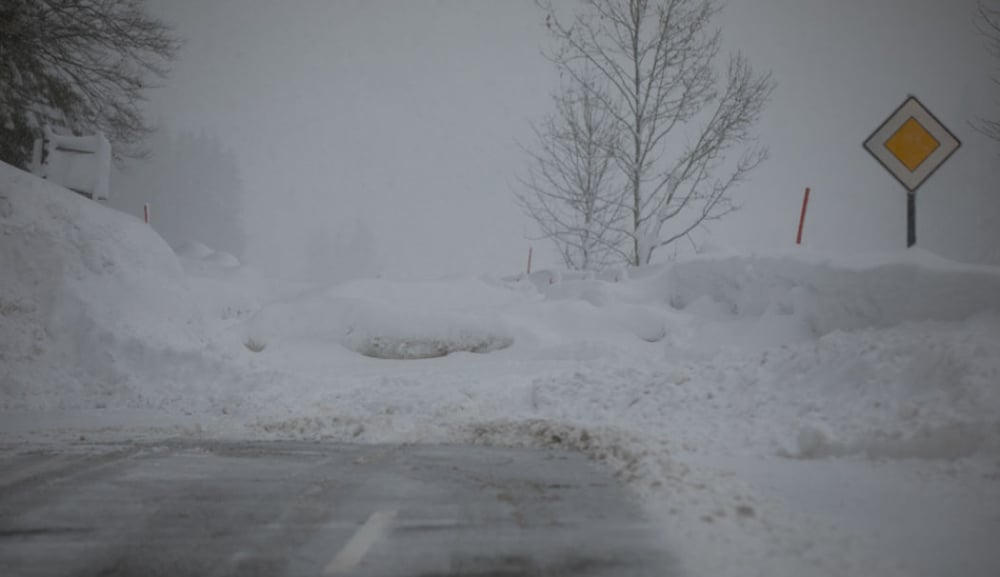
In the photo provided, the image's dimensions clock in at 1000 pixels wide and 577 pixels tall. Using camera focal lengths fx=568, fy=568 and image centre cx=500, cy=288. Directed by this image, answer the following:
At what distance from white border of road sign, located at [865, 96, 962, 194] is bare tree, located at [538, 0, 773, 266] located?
676 cm

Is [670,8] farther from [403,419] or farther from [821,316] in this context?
[403,419]

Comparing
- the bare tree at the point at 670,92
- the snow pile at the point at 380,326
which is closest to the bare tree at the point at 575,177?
the bare tree at the point at 670,92

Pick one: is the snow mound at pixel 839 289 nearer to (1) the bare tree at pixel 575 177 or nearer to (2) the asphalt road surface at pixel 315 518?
(2) the asphalt road surface at pixel 315 518

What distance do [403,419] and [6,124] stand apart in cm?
1408

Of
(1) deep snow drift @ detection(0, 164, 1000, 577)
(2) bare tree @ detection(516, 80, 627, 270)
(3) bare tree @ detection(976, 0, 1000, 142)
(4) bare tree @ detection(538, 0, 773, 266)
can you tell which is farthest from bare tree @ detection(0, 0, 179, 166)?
(3) bare tree @ detection(976, 0, 1000, 142)

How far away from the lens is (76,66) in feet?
41.2

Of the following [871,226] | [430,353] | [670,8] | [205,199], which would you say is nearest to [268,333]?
[430,353]

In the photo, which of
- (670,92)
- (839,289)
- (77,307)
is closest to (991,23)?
(670,92)

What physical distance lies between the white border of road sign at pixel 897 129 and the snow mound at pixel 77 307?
902cm

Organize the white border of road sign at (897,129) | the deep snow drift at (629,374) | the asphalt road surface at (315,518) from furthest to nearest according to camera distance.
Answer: the white border of road sign at (897,129) < the deep snow drift at (629,374) < the asphalt road surface at (315,518)

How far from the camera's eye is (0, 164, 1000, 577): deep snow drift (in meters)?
2.75

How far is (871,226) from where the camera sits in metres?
51.8

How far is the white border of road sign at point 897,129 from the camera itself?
6.29 meters

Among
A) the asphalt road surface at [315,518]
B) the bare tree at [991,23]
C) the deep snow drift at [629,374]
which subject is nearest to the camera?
the asphalt road surface at [315,518]
